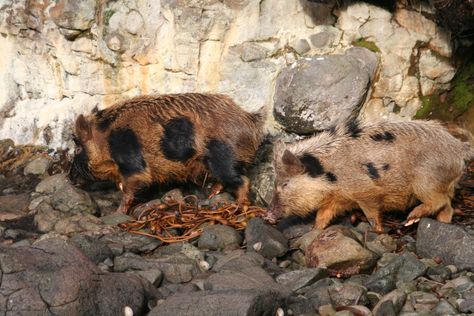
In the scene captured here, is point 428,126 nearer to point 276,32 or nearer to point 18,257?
point 276,32

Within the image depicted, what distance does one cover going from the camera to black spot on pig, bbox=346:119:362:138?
933 centimetres

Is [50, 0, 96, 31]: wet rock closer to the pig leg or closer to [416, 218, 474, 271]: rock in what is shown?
the pig leg

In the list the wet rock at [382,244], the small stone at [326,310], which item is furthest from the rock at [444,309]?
the wet rock at [382,244]

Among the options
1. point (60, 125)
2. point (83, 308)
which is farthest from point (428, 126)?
point (60, 125)

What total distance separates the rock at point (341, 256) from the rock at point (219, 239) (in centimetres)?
105

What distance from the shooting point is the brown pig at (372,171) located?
29.5 feet

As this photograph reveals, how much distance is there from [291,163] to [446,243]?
2000mm

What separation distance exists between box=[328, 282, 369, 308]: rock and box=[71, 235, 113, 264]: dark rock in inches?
94.2

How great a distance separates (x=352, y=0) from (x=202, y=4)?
1.99 m

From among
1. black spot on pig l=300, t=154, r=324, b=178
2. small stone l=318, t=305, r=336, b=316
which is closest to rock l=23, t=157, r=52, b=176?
black spot on pig l=300, t=154, r=324, b=178

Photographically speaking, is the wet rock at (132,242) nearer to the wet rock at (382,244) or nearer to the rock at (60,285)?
the rock at (60,285)

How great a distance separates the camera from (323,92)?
33.9 feet

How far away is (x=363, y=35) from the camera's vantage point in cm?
1065

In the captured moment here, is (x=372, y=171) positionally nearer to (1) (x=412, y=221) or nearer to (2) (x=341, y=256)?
(1) (x=412, y=221)
